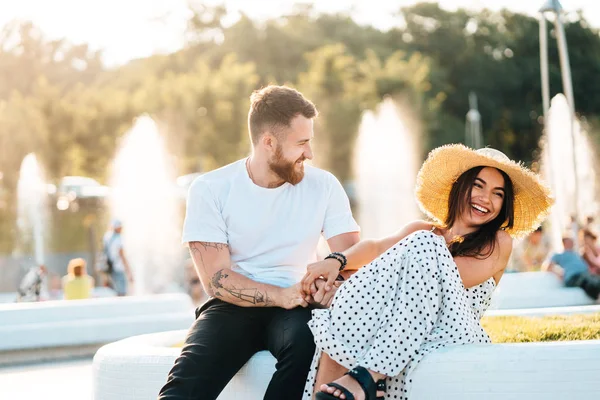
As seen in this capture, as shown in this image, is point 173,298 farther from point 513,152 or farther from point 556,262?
point 513,152

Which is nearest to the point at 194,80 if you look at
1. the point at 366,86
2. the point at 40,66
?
the point at 366,86

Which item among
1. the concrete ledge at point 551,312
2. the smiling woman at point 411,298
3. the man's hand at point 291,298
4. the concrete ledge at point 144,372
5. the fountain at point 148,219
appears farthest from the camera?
the fountain at point 148,219

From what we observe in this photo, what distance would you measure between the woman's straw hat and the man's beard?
73 cm

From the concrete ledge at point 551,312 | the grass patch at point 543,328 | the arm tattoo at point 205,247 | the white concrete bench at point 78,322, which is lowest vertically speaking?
the white concrete bench at point 78,322

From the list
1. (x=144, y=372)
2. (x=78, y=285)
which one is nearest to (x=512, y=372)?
(x=144, y=372)

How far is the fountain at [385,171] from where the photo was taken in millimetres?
33031

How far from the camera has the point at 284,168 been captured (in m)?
5.14

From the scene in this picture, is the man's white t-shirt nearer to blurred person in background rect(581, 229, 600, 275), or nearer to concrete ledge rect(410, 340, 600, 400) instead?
concrete ledge rect(410, 340, 600, 400)

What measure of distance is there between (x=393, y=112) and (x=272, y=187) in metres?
33.3

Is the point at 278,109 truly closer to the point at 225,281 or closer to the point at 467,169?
the point at 225,281

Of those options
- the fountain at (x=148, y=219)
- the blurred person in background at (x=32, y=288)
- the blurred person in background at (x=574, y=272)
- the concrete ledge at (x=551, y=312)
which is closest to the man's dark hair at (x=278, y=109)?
the concrete ledge at (x=551, y=312)

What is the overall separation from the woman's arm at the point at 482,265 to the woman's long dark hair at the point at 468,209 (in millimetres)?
23

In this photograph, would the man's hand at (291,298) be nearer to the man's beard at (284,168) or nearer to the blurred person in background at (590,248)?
the man's beard at (284,168)

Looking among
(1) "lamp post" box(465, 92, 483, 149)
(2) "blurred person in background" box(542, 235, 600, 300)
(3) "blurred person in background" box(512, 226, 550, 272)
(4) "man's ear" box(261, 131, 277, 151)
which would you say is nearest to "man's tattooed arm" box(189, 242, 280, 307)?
(4) "man's ear" box(261, 131, 277, 151)
